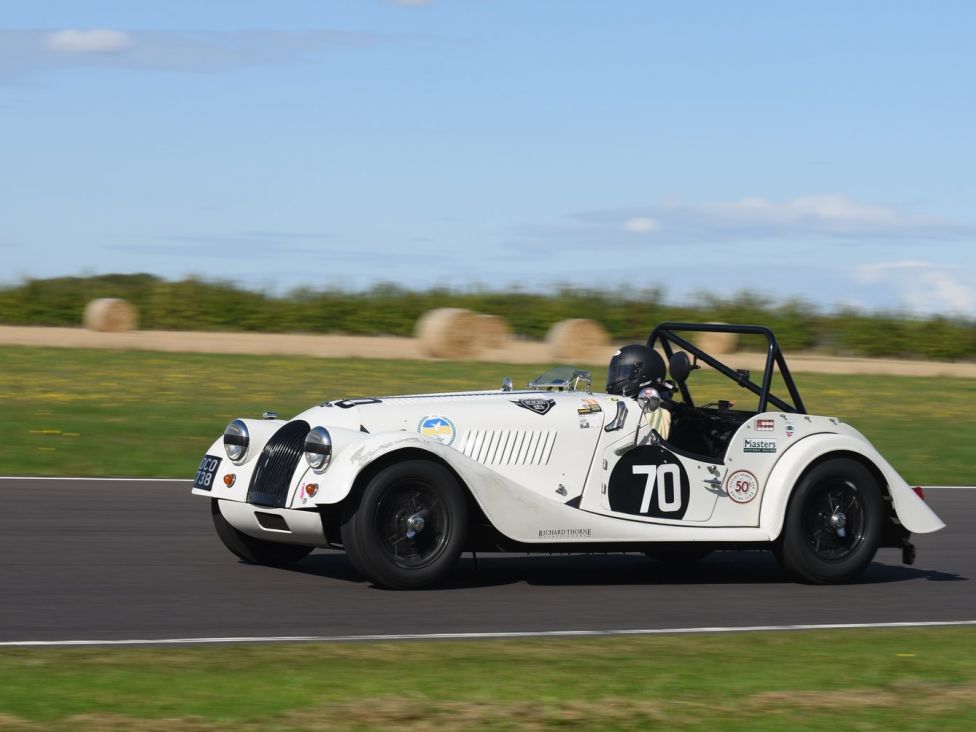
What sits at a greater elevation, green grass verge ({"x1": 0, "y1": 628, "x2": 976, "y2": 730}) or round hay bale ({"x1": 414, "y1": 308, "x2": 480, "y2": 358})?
round hay bale ({"x1": 414, "y1": 308, "x2": 480, "y2": 358})

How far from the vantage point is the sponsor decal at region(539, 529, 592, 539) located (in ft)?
29.0

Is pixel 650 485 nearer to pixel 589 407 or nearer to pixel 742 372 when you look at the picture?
pixel 589 407

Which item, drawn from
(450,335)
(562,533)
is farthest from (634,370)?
(450,335)

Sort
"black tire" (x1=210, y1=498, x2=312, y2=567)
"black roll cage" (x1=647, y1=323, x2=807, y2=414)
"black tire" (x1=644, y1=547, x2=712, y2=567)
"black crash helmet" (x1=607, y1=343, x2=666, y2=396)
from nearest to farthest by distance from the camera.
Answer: "black tire" (x1=210, y1=498, x2=312, y2=567) < "black crash helmet" (x1=607, y1=343, x2=666, y2=396) < "black roll cage" (x1=647, y1=323, x2=807, y2=414) < "black tire" (x1=644, y1=547, x2=712, y2=567)

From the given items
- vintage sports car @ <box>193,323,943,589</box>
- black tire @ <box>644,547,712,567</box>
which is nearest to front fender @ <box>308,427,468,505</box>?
vintage sports car @ <box>193,323,943,589</box>

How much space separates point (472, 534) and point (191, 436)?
8749 mm

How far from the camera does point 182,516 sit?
38.0 ft

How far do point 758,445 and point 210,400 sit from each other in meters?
12.8

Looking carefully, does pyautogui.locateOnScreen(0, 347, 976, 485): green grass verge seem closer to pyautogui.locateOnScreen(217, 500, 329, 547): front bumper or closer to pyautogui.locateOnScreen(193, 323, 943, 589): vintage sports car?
pyautogui.locateOnScreen(217, 500, 329, 547): front bumper

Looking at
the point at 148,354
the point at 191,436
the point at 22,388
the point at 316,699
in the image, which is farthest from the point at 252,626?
the point at 148,354

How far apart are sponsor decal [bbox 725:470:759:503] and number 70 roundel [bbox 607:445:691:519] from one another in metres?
0.32

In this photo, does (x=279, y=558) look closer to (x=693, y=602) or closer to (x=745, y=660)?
(x=693, y=602)

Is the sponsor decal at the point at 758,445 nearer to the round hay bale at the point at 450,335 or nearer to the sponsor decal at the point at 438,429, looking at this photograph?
the sponsor decal at the point at 438,429

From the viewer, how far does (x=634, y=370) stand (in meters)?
9.73
